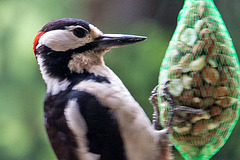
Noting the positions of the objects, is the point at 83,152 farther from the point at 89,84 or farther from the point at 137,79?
the point at 137,79

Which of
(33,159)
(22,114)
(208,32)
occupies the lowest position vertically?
(33,159)

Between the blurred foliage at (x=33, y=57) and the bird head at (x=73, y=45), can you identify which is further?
the blurred foliage at (x=33, y=57)

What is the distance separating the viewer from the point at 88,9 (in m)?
4.17

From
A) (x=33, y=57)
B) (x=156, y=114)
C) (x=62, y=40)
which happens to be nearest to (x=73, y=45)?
(x=62, y=40)

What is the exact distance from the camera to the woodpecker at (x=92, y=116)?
1.64 metres

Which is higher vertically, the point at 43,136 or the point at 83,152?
the point at 83,152

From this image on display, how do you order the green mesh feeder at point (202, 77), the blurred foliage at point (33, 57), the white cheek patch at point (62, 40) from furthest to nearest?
the blurred foliage at point (33, 57), the white cheek patch at point (62, 40), the green mesh feeder at point (202, 77)

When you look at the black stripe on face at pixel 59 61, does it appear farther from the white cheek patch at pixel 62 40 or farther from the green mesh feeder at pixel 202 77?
the green mesh feeder at pixel 202 77

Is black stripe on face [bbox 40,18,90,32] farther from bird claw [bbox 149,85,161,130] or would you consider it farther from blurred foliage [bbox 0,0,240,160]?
blurred foliage [bbox 0,0,240,160]

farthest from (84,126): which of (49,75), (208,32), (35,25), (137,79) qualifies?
(35,25)

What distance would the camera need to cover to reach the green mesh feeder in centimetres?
163

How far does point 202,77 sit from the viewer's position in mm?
1626

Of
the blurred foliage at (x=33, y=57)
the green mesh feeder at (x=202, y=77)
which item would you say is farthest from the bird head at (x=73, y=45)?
the blurred foliage at (x=33, y=57)

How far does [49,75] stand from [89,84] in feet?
0.71
